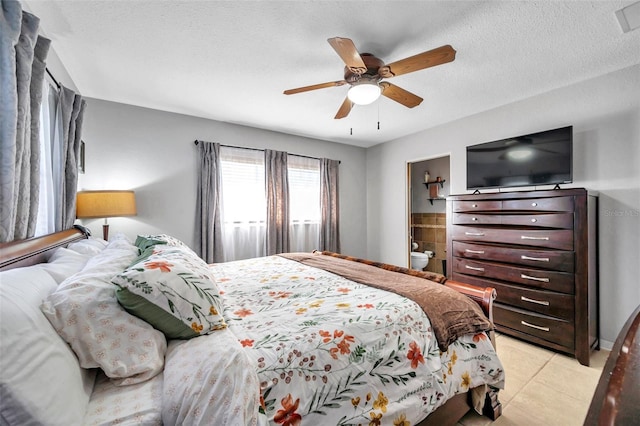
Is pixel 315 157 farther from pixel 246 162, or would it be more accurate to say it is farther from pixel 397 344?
pixel 397 344

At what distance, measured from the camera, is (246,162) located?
12.1 feet

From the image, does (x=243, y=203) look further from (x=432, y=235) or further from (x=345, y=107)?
(x=432, y=235)

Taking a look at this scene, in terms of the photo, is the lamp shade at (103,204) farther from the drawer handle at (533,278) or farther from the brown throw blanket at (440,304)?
the drawer handle at (533,278)

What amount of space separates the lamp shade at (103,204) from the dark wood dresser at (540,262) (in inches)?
141

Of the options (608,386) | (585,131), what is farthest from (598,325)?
(608,386)

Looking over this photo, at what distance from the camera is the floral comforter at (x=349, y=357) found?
3.04 ft

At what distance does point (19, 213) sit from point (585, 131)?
14.1 feet

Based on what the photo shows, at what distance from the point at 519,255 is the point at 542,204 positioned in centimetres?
51

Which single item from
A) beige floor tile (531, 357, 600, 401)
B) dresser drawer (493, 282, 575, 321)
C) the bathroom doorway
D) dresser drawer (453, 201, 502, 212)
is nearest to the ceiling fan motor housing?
dresser drawer (453, 201, 502, 212)

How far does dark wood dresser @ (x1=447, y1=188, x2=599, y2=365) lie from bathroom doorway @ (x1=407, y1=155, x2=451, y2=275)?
2.27 metres

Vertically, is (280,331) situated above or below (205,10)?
below

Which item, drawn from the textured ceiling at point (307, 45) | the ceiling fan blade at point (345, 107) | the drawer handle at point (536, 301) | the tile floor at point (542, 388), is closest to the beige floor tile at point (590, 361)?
the tile floor at point (542, 388)

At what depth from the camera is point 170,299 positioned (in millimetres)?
954

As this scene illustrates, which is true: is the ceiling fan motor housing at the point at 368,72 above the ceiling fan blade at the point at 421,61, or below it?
above
